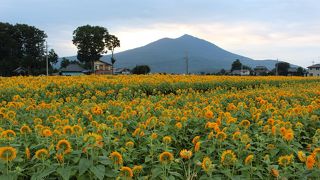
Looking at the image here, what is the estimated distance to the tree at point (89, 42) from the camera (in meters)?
62.6

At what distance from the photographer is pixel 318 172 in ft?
8.05

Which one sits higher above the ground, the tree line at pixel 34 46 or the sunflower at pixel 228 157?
the tree line at pixel 34 46

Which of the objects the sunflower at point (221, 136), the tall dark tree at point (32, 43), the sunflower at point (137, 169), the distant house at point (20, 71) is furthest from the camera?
the tall dark tree at point (32, 43)

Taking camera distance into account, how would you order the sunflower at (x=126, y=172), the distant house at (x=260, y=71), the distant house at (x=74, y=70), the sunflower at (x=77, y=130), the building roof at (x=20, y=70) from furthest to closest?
the distant house at (x=74, y=70) → the distant house at (x=260, y=71) → the building roof at (x=20, y=70) → the sunflower at (x=77, y=130) → the sunflower at (x=126, y=172)

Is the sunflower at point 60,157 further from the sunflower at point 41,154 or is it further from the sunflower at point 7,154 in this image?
the sunflower at point 7,154

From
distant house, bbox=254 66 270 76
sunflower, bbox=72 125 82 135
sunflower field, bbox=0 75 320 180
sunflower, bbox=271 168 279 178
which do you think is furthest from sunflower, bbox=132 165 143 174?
distant house, bbox=254 66 270 76

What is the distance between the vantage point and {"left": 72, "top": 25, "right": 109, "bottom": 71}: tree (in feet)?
205

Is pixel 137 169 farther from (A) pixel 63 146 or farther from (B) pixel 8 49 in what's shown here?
(B) pixel 8 49

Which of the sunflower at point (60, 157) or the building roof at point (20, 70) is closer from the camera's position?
the sunflower at point (60, 157)

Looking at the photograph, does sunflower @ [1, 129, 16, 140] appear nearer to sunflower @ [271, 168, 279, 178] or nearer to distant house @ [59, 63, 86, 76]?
sunflower @ [271, 168, 279, 178]

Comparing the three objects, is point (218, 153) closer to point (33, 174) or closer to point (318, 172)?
point (318, 172)

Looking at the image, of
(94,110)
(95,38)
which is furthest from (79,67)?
(94,110)

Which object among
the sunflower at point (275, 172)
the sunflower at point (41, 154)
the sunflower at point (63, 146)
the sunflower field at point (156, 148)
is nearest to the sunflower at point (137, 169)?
the sunflower field at point (156, 148)

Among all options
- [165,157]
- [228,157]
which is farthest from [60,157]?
[228,157]
